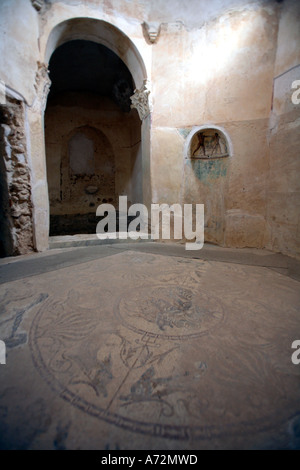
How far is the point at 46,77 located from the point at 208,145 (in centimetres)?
326

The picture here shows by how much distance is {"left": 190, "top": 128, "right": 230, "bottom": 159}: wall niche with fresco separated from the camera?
4683mm

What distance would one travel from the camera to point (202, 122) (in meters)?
4.61

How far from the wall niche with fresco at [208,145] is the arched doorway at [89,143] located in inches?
145

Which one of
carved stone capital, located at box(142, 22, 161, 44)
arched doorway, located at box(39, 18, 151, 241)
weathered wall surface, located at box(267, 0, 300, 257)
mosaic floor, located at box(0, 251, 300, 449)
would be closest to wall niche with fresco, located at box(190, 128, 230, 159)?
weathered wall surface, located at box(267, 0, 300, 257)

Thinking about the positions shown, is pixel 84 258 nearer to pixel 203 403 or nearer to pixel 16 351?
pixel 16 351

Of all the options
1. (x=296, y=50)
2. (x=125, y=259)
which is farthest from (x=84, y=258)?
(x=296, y=50)

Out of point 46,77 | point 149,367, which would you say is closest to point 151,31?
point 46,77

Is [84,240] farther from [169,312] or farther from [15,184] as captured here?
[169,312]

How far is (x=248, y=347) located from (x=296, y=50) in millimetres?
4519

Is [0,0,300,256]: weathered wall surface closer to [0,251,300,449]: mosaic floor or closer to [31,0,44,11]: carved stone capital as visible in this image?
[31,0,44,11]: carved stone capital

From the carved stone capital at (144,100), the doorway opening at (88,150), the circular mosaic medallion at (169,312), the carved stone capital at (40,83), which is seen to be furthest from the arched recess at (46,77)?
the doorway opening at (88,150)

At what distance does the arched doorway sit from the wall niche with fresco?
3.67 m

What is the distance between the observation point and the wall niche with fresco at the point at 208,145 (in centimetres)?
468
